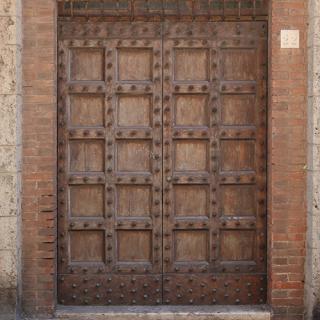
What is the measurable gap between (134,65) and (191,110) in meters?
0.65

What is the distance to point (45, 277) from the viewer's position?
267 inches

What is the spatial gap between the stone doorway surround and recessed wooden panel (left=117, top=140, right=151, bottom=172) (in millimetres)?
605

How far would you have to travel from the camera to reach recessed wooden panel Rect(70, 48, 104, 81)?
6.95m

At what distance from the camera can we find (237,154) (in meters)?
6.98

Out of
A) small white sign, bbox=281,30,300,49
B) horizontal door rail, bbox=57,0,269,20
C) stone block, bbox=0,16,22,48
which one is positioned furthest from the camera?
horizontal door rail, bbox=57,0,269,20

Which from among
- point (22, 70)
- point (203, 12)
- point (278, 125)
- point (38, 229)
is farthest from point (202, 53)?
point (38, 229)

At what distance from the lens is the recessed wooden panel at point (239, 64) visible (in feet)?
22.9

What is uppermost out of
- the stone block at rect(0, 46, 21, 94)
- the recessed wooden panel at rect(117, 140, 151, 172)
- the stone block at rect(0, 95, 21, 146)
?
the stone block at rect(0, 46, 21, 94)

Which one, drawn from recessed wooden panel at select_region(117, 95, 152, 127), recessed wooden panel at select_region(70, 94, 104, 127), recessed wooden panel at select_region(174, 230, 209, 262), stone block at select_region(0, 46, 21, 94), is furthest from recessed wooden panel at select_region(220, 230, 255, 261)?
stone block at select_region(0, 46, 21, 94)

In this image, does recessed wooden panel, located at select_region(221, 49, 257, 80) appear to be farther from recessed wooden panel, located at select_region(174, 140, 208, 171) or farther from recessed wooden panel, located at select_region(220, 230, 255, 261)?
recessed wooden panel, located at select_region(220, 230, 255, 261)

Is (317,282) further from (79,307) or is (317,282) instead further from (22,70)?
(22,70)

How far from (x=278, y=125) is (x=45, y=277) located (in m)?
2.41

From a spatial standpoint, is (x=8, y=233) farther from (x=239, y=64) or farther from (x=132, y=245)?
(x=239, y=64)

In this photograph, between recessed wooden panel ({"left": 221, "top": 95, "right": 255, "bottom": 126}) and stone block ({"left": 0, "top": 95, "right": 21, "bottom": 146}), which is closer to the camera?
stone block ({"left": 0, "top": 95, "right": 21, "bottom": 146})
